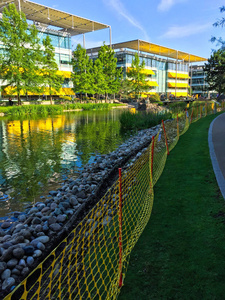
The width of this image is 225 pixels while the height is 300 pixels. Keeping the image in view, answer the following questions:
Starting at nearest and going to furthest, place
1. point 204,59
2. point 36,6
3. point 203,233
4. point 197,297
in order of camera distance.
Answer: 1. point 197,297
2. point 203,233
3. point 36,6
4. point 204,59

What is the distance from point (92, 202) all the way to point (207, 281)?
13.2ft

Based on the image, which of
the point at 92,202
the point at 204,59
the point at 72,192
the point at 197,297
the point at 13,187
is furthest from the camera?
the point at 204,59

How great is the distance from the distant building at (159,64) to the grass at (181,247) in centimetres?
6620

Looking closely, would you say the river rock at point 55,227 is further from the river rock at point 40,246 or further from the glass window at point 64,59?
the glass window at point 64,59

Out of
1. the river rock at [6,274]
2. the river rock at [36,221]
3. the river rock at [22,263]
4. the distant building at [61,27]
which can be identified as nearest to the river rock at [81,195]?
the river rock at [36,221]

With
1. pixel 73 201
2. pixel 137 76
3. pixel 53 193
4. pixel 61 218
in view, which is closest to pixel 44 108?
pixel 137 76

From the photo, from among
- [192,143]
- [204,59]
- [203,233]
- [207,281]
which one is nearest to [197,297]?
[207,281]

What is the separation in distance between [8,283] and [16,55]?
40427 mm

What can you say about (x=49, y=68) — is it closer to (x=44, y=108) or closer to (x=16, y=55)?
(x=16, y=55)

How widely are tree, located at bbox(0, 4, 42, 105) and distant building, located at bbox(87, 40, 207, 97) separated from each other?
1366 inches

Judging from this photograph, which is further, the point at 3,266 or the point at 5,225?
the point at 5,225

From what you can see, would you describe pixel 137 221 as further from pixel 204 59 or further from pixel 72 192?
pixel 204 59

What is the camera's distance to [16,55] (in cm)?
3778

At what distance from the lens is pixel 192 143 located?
11375mm
